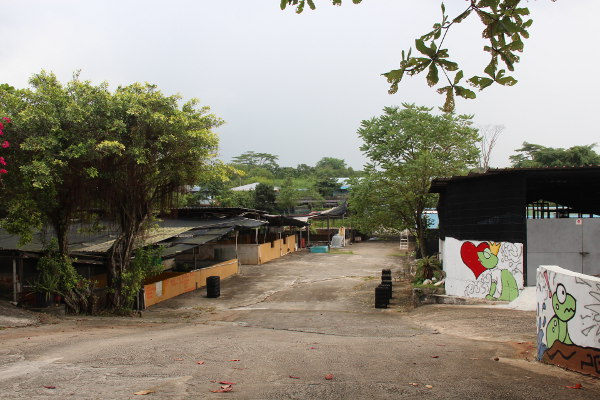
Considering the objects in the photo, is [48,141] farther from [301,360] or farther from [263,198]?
[263,198]

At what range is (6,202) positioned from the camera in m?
13.1

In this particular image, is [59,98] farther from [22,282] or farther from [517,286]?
[517,286]

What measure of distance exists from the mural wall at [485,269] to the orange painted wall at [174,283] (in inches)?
458

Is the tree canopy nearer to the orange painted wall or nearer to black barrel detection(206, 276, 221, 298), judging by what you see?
the orange painted wall

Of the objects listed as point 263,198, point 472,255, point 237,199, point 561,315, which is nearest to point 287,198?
point 263,198

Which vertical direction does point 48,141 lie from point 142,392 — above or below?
above

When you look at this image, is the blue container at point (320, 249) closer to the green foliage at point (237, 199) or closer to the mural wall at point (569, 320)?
the green foliage at point (237, 199)

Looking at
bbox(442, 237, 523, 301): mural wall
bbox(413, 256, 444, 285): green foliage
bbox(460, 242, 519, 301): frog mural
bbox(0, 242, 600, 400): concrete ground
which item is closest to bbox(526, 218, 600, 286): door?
bbox(442, 237, 523, 301): mural wall

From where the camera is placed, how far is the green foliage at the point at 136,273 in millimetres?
16000

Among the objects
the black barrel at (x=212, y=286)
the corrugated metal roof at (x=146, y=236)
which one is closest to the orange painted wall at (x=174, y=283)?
the black barrel at (x=212, y=286)

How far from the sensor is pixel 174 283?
20.7 meters

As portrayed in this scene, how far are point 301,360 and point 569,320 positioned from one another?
386 cm

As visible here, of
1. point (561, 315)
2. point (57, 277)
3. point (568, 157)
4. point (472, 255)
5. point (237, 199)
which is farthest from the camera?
point (237, 199)

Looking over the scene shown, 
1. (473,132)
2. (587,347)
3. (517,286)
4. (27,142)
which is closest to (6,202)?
(27,142)
